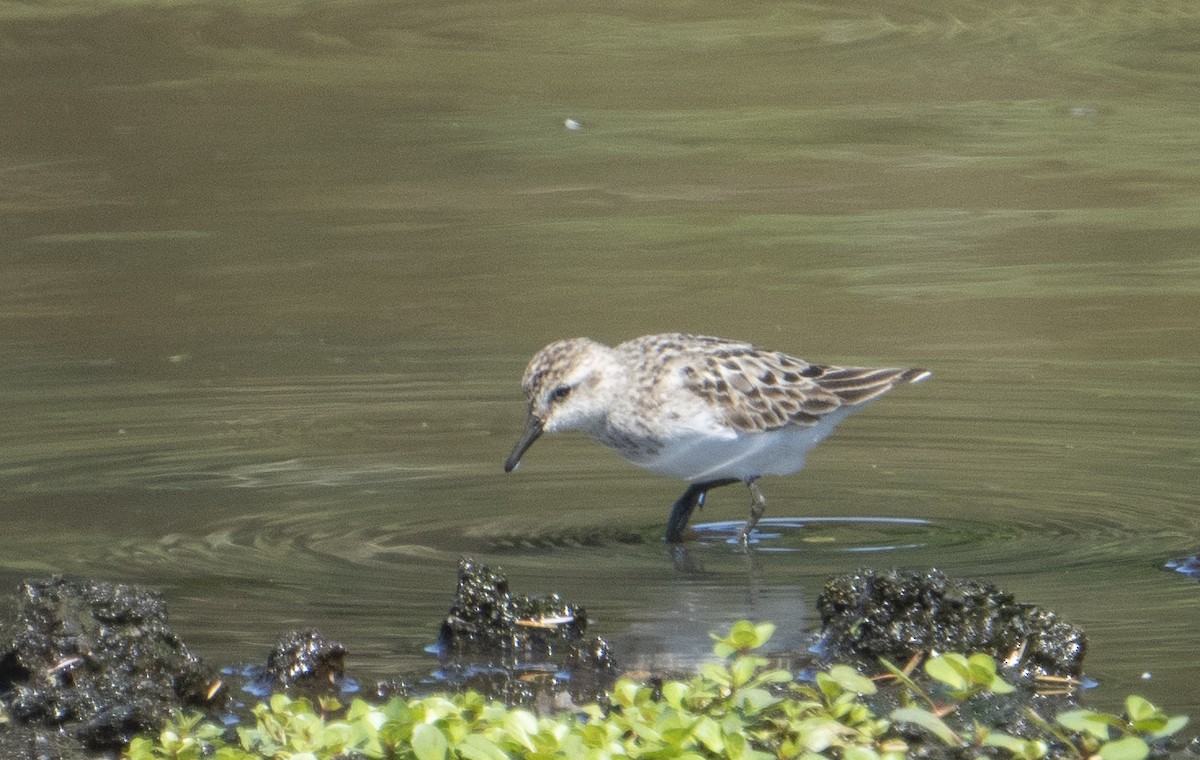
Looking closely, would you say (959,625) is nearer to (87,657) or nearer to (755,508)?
(87,657)

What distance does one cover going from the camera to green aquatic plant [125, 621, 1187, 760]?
403cm

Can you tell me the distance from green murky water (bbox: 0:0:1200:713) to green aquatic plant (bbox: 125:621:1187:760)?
109 centimetres

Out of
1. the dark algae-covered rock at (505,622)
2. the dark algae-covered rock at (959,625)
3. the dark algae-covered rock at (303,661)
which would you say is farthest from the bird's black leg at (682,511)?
the dark algae-covered rock at (303,661)

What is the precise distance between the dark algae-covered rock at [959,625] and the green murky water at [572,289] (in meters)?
0.16

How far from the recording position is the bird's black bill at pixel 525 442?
7699 millimetres

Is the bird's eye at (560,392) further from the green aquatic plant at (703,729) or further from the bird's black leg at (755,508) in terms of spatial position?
the green aquatic plant at (703,729)

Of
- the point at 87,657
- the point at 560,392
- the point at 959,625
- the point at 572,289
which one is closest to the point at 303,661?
the point at 87,657

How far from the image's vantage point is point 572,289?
11.7 m

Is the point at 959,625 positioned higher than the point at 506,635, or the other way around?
the point at 959,625

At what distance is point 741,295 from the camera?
37.7ft

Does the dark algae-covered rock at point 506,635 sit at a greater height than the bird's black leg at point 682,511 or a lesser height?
greater

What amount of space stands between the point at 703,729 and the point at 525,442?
12.6ft

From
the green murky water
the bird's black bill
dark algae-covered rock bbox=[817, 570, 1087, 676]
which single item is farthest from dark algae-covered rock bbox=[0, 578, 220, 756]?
the bird's black bill

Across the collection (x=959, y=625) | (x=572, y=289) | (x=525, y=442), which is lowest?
(x=572, y=289)
